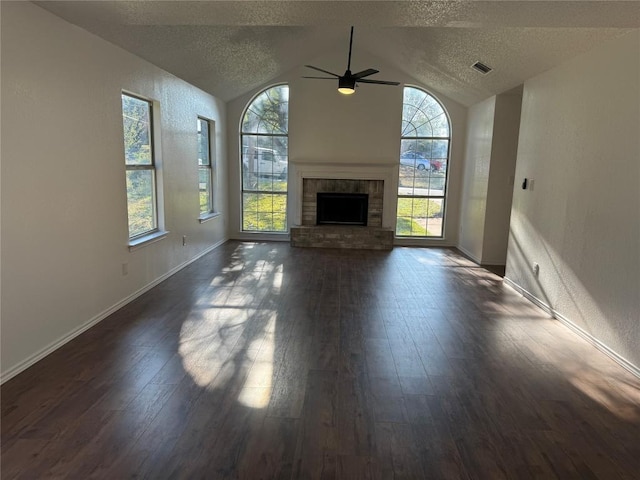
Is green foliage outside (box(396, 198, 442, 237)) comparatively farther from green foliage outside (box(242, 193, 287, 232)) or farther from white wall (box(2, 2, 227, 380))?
white wall (box(2, 2, 227, 380))

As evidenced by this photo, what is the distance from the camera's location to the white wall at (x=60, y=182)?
277cm

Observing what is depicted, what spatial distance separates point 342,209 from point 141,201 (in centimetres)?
385

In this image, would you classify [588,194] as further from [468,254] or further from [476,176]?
[468,254]

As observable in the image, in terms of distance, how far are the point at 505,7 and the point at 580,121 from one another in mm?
1805

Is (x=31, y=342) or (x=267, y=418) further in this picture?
(x=31, y=342)

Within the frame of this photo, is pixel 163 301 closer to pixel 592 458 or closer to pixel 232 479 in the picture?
pixel 232 479

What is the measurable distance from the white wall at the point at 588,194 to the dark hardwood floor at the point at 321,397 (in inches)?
13.3

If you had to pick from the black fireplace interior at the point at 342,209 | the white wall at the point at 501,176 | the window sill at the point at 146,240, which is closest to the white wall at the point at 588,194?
the white wall at the point at 501,176

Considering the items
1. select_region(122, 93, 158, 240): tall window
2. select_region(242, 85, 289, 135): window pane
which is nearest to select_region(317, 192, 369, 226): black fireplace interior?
select_region(242, 85, 289, 135): window pane

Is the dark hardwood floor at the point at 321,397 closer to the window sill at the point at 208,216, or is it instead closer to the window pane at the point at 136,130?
the window pane at the point at 136,130

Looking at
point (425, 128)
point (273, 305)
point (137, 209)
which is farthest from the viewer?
point (425, 128)

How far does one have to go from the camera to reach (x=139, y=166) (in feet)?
15.4

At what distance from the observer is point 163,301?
441 cm

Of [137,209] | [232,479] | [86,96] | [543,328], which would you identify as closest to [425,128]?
[543,328]
